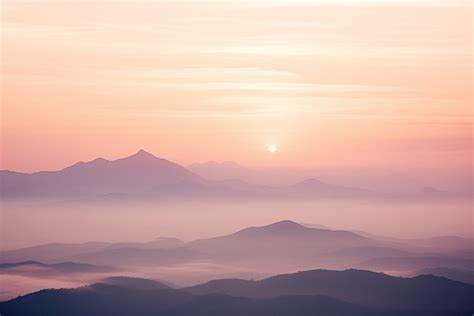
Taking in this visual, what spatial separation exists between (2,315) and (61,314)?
14.2 meters

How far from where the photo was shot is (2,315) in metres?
190

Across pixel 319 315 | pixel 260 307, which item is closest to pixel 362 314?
pixel 319 315

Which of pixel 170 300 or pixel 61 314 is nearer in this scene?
pixel 61 314

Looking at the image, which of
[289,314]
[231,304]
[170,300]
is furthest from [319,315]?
[170,300]

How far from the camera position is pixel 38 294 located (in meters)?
199

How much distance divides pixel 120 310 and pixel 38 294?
66.7 ft

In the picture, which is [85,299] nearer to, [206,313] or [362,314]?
[206,313]

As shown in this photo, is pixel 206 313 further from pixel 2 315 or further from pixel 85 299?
pixel 2 315

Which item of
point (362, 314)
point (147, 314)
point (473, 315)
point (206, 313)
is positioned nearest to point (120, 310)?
point (147, 314)

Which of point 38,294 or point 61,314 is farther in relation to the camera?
point 38,294

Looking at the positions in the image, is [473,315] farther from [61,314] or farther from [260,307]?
[61,314]

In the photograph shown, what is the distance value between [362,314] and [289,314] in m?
17.1

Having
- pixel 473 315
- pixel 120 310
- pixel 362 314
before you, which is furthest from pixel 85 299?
pixel 473 315

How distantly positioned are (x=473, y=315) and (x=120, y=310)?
75934mm
